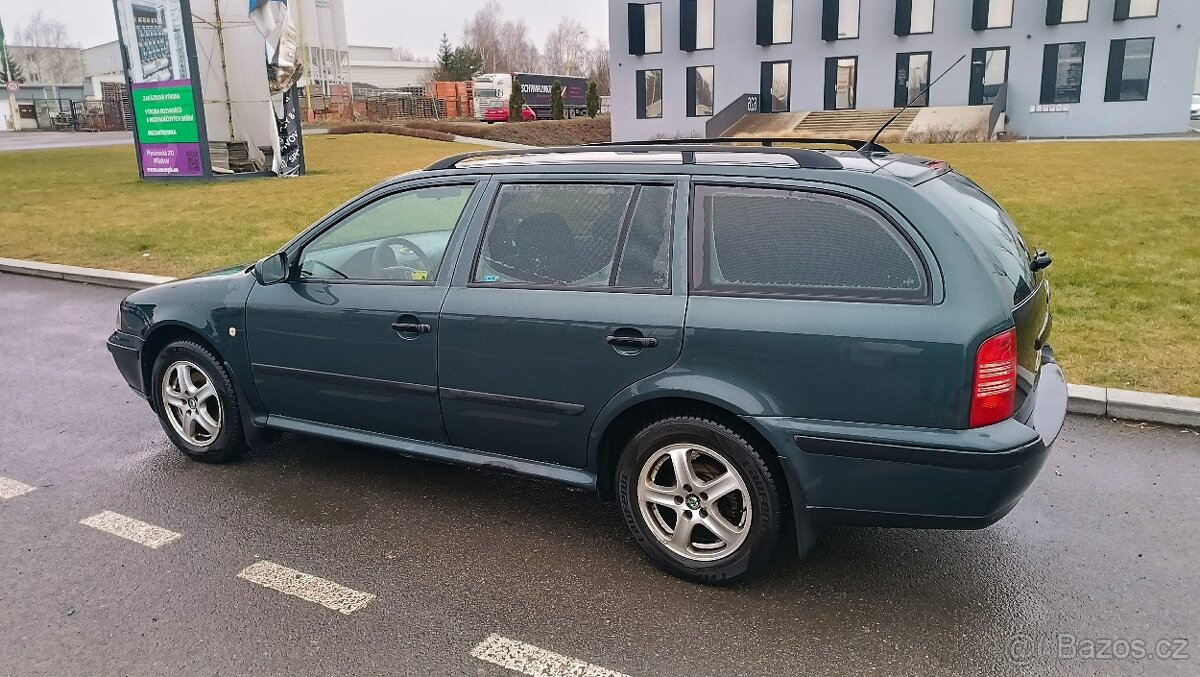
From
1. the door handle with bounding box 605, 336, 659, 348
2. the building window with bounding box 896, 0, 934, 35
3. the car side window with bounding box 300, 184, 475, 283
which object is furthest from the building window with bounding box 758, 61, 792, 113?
the door handle with bounding box 605, 336, 659, 348

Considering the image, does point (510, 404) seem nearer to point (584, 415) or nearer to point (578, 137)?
point (584, 415)

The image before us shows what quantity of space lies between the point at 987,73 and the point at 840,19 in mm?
6659

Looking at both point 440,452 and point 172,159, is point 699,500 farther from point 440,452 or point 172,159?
point 172,159

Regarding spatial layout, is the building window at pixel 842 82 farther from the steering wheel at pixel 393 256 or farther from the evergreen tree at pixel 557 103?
the steering wheel at pixel 393 256

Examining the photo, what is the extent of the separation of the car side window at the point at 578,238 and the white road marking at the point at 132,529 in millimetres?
1820

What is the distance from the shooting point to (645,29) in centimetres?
4288

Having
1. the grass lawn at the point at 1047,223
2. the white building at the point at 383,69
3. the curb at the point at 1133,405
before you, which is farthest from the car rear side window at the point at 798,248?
the white building at the point at 383,69

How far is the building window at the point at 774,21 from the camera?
3956 cm

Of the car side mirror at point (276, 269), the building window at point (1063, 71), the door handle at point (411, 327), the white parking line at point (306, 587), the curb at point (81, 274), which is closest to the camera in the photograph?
the white parking line at point (306, 587)

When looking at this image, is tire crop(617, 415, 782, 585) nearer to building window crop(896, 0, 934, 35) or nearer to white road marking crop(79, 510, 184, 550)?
white road marking crop(79, 510, 184, 550)

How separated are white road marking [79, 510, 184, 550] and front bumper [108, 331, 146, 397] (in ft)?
3.26

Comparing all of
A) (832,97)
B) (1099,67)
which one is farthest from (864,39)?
(1099,67)

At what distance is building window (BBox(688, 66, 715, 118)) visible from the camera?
138ft

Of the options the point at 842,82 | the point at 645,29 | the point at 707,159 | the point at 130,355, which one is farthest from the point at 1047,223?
the point at 645,29
